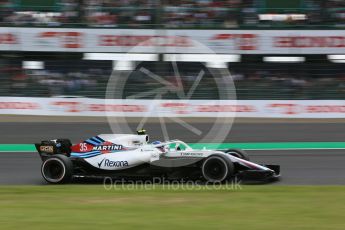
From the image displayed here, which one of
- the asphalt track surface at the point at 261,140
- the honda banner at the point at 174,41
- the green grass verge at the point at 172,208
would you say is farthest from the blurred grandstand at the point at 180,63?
the green grass verge at the point at 172,208

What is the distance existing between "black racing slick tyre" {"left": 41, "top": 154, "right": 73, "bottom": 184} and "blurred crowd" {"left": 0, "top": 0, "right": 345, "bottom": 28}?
15492mm

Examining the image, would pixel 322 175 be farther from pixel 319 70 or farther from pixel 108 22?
pixel 108 22

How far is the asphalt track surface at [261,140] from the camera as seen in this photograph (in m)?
9.92

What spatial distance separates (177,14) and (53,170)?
16152 mm

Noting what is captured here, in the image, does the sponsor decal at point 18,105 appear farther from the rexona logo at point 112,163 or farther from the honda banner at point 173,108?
the rexona logo at point 112,163

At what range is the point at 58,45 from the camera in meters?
24.3

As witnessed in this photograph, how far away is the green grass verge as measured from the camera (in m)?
5.97

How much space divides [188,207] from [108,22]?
1842 centimetres

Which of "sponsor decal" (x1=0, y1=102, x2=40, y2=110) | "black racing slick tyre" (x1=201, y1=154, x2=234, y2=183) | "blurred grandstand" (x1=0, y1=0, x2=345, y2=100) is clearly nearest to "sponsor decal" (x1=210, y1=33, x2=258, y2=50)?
"blurred grandstand" (x1=0, y1=0, x2=345, y2=100)

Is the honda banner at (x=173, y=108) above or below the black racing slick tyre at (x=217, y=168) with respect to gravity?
above

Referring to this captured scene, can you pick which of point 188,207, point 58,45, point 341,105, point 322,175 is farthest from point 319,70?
point 188,207

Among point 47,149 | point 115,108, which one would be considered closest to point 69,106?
point 115,108

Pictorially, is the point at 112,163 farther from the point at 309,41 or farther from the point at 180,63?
the point at 309,41

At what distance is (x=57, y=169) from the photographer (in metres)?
9.23
